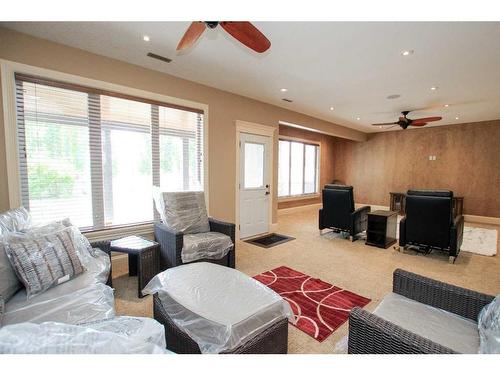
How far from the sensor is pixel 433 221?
132 inches

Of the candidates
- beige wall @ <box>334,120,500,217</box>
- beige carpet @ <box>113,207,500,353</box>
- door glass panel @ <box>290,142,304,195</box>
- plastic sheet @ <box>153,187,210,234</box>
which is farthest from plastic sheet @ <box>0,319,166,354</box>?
beige wall @ <box>334,120,500,217</box>

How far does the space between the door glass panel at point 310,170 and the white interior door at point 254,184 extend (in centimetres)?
329

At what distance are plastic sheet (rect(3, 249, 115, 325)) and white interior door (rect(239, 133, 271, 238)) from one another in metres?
2.96

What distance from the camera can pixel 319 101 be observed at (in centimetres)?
469

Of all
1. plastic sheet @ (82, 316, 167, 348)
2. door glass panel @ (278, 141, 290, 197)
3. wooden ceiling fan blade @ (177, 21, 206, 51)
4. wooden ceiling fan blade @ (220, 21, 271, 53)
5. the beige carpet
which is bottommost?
the beige carpet

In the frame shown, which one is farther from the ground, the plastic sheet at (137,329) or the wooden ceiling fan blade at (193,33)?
the wooden ceiling fan blade at (193,33)

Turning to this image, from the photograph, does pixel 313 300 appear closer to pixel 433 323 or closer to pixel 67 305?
pixel 433 323

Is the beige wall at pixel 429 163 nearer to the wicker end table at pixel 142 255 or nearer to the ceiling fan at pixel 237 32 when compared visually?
the ceiling fan at pixel 237 32

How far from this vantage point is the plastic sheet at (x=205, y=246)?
2.61 m

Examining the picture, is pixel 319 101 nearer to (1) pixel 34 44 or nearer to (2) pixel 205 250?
(2) pixel 205 250

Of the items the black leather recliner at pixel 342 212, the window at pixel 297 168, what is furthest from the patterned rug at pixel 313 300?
the window at pixel 297 168

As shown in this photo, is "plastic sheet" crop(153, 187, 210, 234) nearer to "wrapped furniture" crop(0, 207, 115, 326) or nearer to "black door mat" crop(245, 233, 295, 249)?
"wrapped furniture" crop(0, 207, 115, 326)

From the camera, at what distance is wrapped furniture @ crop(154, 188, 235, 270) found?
8.54 ft

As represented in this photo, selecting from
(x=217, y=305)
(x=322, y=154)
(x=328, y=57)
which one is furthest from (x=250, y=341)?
(x=322, y=154)
